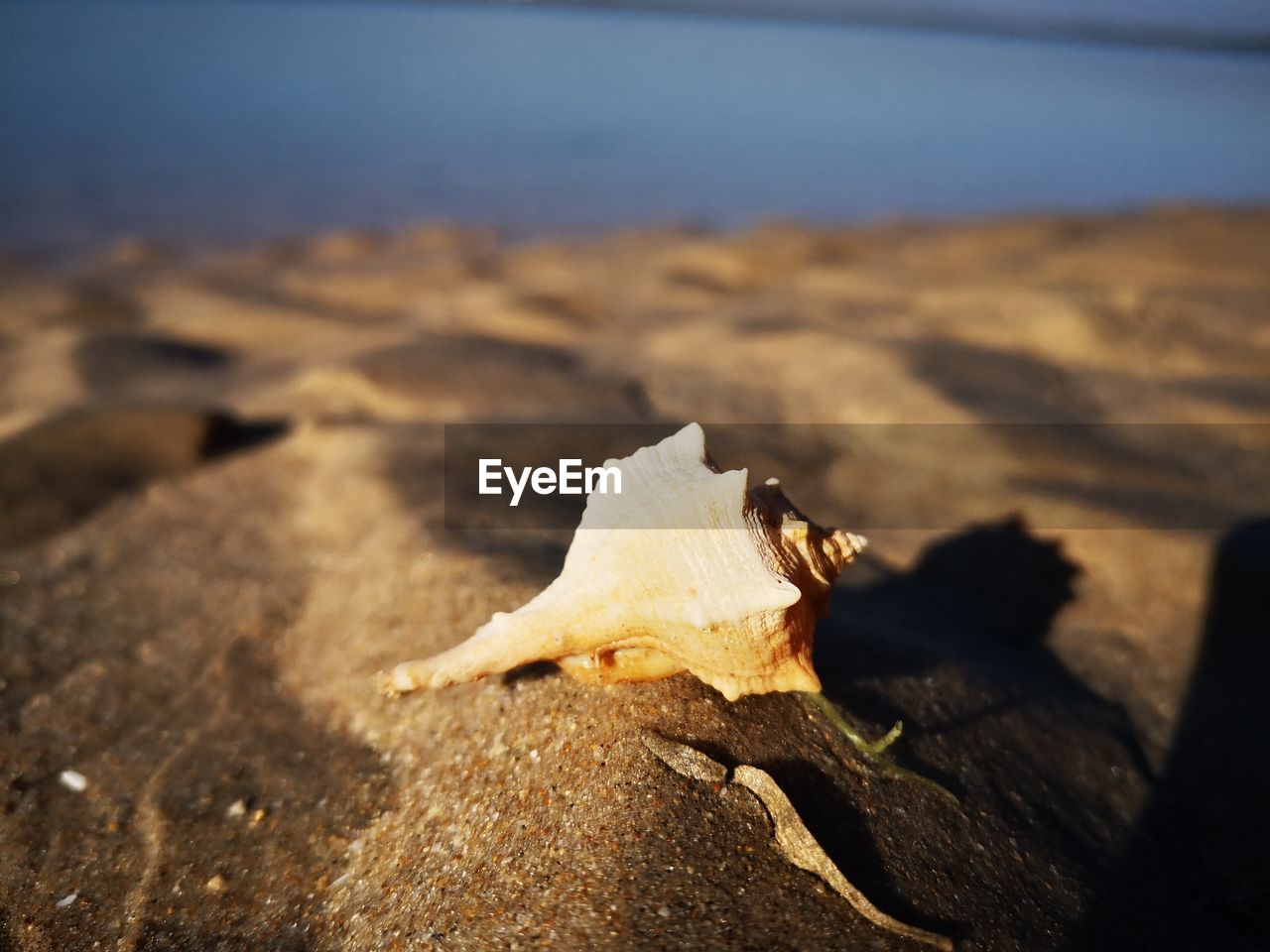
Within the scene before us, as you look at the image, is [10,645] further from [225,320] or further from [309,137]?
[309,137]

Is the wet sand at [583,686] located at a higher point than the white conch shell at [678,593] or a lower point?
lower

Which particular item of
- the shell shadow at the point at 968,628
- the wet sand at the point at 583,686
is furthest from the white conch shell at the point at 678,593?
the shell shadow at the point at 968,628

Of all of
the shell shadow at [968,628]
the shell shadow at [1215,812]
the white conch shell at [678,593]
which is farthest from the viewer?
the shell shadow at [968,628]

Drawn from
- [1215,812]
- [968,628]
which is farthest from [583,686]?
[1215,812]

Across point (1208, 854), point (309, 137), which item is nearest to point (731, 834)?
point (1208, 854)

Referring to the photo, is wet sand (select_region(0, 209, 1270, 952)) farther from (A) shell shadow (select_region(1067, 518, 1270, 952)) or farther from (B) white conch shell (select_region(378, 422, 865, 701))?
(B) white conch shell (select_region(378, 422, 865, 701))

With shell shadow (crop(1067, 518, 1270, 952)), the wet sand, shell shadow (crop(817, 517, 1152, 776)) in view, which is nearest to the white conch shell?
the wet sand

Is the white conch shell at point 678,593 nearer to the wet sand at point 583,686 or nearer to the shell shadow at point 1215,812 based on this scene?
the wet sand at point 583,686
